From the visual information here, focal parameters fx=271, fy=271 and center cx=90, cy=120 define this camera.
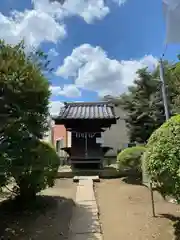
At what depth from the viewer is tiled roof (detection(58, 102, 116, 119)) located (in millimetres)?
14664

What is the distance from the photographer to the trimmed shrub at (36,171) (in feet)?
21.1

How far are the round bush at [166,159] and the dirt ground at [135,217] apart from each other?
785mm

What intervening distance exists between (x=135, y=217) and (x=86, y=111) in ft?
32.9

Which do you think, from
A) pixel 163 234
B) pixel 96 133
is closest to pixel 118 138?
pixel 96 133

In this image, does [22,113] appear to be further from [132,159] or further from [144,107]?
[144,107]

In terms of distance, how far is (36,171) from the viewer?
670cm

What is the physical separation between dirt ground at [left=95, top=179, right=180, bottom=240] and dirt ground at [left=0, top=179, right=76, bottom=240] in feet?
2.91

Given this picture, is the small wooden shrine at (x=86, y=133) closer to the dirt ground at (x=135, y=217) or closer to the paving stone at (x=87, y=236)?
the dirt ground at (x=135, y=217)

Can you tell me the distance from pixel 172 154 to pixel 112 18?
21.7 feet

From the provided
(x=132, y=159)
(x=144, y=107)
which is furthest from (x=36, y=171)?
(x=144, y=107)

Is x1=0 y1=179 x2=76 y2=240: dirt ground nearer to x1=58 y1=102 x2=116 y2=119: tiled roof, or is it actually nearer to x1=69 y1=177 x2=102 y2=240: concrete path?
x1=69 y1=177 x2=102 y2=240: concrete path

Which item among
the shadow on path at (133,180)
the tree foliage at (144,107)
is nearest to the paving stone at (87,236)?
the shadow on path at (133,180)

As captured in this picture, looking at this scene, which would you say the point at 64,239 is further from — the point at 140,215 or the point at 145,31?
the point at 145,31

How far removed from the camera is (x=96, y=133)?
15.1m
